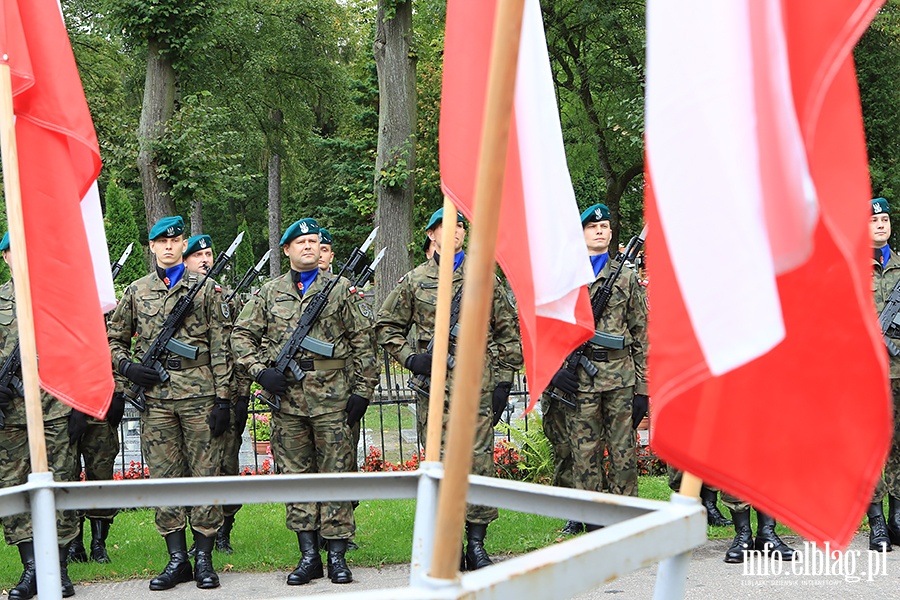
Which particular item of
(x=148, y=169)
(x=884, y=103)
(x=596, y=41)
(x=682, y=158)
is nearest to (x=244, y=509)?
(x=682, y=158)

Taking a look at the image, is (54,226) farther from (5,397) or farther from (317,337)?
(5,397)

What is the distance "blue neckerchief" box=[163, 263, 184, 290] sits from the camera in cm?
711

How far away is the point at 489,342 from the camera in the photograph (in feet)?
23.0

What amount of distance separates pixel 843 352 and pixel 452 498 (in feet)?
2.55

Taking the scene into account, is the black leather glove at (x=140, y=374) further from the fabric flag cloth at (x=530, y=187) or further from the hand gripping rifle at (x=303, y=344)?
the fabric flag cloth at (x=530, y=187)

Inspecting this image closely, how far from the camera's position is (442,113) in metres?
3.30

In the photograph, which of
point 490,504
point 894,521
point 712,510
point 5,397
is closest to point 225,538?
point 5,397

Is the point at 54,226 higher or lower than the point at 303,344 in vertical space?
higher

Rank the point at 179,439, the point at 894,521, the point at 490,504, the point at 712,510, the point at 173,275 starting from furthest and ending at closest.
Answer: the point at 712,510, the point at 173,275, the point at 894,521, the point at 179,439, the point at 490,504

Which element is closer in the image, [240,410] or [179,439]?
[179,439]

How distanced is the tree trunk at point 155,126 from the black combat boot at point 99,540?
1084 centimetres

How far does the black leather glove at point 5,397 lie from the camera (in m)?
6.62

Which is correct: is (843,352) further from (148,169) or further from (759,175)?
(148,169)

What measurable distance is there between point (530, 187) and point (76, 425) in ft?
15.9
